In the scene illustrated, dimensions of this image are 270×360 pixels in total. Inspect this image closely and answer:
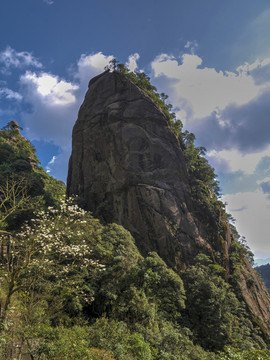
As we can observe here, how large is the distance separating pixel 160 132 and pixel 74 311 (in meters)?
26.7

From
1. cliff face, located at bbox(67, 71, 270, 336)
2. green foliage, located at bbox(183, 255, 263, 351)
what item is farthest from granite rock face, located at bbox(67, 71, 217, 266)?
green foliage, located at bbox(183, 255, 263, 351)

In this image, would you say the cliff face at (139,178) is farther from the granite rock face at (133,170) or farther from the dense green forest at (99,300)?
the dense green forest at (99,300)

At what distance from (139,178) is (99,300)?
16739 mm

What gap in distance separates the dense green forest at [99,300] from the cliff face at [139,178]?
313cm

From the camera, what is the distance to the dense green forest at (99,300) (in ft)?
27.2

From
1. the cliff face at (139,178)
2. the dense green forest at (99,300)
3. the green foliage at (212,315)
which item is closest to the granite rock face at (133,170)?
the cliff face at (139,178)

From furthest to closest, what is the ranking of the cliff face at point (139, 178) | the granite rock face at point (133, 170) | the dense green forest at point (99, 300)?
the granite rock face at point (133, 170) → the cliff face at point (139, 178) → the dense green forest at point (99, 300)

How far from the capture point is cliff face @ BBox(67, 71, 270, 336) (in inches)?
983

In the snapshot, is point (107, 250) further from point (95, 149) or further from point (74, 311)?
point (95, 149)

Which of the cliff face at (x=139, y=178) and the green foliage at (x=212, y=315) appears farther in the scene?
the cliff face at (x=139, y=178)

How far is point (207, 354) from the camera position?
14609mm

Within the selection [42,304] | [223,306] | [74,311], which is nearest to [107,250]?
[74,311]

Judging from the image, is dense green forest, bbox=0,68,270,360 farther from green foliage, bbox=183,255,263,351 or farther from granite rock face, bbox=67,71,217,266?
granite rock face, bbox=67,71,217,266

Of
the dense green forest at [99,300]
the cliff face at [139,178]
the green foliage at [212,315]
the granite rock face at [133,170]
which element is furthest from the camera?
the granite rock face at [133,170]
